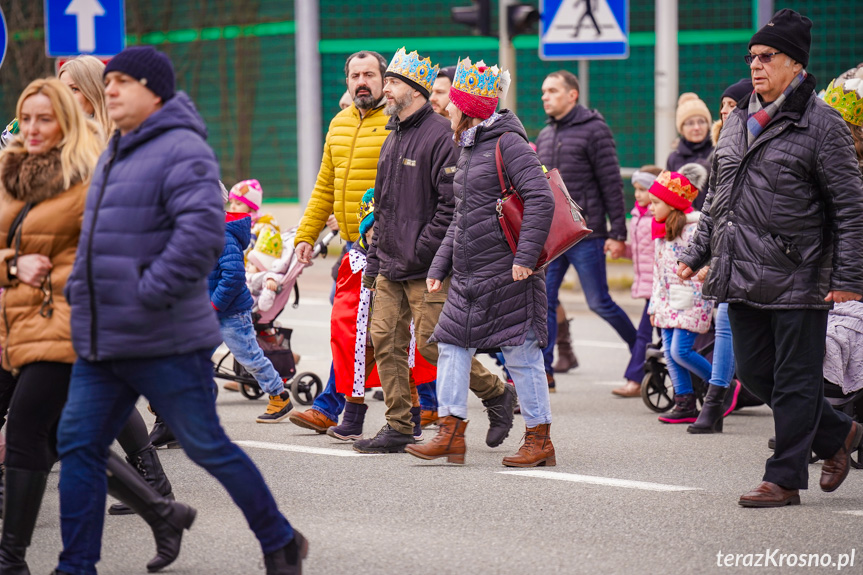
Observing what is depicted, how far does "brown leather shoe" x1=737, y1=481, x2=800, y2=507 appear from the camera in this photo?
235 inches

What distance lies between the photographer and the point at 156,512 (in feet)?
16.6

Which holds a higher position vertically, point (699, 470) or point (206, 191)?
point (206, 191)

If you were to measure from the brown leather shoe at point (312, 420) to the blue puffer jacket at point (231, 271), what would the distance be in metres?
0.79

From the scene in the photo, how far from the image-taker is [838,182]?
585 cm

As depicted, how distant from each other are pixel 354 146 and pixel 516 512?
276 centimetres

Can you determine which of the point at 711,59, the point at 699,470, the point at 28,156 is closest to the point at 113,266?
the point at 28,156

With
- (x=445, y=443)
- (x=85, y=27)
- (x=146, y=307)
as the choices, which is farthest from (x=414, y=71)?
(x=85, y=27)

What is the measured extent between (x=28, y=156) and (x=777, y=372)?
331 cm

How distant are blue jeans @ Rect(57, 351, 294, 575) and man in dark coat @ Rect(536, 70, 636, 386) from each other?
18.4ft

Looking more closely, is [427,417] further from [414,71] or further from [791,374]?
[791,374]

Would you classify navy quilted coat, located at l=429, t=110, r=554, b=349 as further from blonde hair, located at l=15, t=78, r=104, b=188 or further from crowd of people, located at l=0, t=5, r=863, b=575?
blonde hair, located at l=15, t=78, r=104, b=188

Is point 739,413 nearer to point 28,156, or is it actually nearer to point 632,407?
point 632,407

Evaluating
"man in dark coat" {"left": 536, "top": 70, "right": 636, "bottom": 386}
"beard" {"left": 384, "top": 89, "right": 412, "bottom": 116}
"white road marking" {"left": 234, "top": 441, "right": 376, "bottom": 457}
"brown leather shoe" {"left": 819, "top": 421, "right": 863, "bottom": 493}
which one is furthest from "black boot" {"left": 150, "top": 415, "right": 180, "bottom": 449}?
"brown leather shoe" {"left": 819, "top": 421, "right": 863, "bottom": 493}

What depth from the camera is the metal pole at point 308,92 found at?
2114 centimetres
